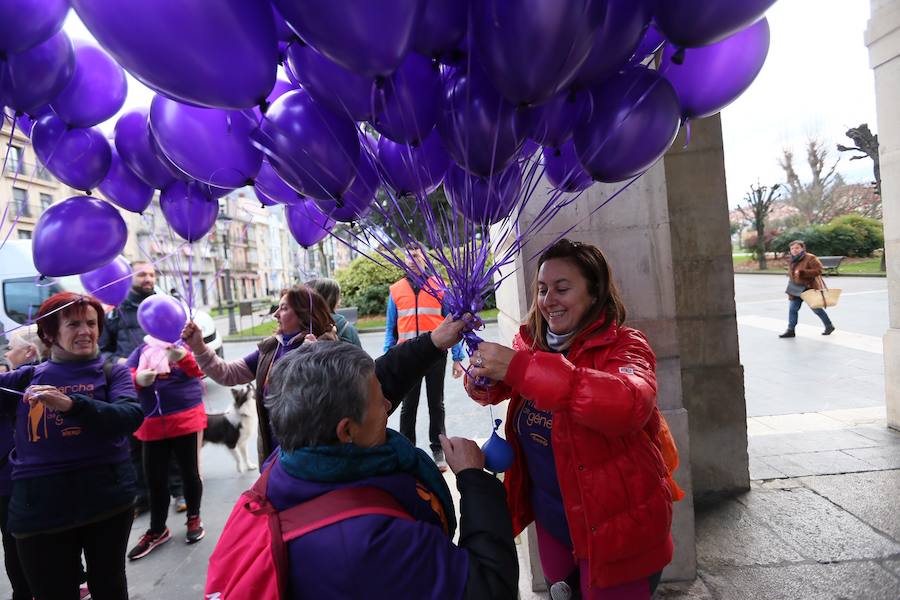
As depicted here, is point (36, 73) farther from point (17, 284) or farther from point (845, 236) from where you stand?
point (845, 236)

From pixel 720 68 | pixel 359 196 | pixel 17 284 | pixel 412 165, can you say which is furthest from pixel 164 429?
pixel 17 284

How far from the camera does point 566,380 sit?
1520mm

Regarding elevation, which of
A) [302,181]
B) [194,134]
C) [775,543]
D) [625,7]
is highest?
[625,7]

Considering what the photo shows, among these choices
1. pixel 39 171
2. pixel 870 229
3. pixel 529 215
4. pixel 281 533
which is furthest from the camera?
pixel 870 229

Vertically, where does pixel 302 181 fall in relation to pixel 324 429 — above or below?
above

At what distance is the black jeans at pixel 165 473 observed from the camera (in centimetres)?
393

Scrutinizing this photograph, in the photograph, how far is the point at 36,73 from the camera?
73.7 inches

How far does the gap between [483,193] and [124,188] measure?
74.5 inches

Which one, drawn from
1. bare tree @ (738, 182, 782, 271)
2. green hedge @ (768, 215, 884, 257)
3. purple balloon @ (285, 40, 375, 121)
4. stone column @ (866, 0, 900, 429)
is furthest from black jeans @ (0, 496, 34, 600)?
bare tree @ (738, 182, 782, 271)

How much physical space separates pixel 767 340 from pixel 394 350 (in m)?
10.4

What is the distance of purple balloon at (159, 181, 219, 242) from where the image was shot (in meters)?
2.61

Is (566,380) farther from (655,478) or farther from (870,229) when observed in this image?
(870,229)

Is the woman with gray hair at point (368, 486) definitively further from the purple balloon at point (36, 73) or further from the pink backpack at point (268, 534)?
the purple balloon at point (36, 73)

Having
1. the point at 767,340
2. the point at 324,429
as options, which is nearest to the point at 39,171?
the point at 324,429
